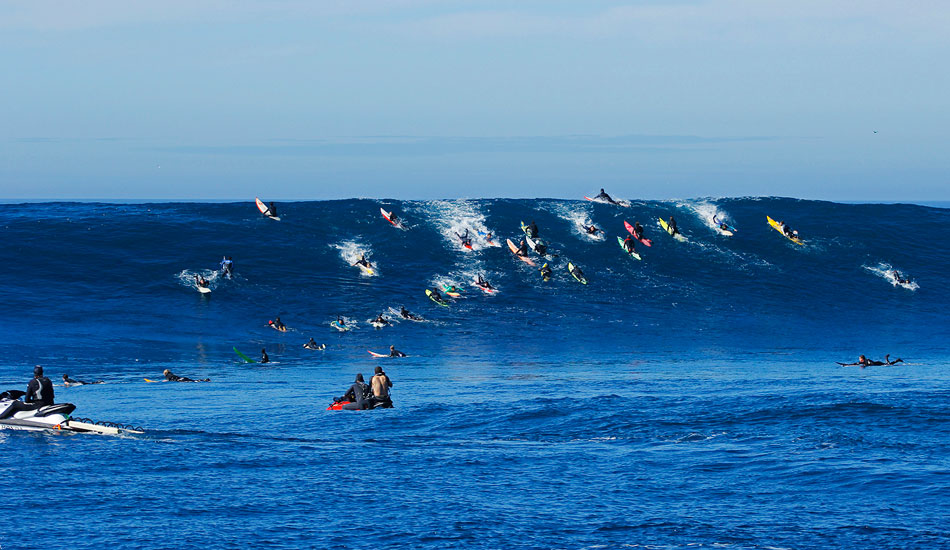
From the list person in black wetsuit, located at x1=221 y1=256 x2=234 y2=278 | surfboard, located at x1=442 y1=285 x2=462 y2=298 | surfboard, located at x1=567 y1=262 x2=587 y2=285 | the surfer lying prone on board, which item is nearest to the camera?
the surfer lying prone on board

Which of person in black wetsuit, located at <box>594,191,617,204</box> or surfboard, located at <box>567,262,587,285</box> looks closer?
surfboard, located at <box>567,262,587,285</box>

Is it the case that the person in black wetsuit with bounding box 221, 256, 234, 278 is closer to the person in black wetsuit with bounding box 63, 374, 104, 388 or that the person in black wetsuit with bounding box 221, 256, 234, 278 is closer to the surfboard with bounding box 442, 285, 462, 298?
the surfboard with bounding box 442, 285, 462, 298

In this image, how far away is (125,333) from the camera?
141ft

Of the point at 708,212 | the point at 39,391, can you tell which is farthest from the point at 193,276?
the point at 708,212

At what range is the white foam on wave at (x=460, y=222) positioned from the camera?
6188 cm

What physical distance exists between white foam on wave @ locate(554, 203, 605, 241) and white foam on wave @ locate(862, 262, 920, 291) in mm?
17207

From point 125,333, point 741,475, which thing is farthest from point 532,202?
point 741,475

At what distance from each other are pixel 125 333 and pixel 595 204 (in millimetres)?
39092

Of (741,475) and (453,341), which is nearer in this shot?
(741,475)

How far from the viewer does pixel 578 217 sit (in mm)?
68250

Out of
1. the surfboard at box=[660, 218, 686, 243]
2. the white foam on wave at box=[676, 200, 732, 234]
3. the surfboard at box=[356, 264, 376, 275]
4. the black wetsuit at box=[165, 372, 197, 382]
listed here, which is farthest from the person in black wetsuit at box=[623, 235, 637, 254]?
the black wetsuit at box=[165, 372, 197, 382]

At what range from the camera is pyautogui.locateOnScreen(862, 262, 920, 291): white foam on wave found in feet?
188

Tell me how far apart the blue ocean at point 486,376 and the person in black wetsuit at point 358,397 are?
2.40ft

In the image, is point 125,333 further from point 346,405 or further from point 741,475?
point 741,475
